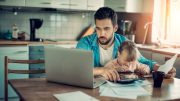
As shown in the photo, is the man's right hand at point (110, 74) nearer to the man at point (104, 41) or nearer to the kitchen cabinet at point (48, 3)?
the man at point (104, 41)

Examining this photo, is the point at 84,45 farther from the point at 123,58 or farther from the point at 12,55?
the point at 12,55

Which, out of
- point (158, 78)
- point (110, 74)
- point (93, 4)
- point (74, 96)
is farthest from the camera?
point (93, 4)

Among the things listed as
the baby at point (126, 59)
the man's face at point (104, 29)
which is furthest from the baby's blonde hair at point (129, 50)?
the man's face at point (104, 29)

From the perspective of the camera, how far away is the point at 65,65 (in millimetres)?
1704

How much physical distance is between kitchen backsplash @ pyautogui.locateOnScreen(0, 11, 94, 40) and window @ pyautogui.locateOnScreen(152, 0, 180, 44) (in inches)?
40.8

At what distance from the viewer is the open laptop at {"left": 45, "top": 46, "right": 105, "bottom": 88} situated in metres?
1.63

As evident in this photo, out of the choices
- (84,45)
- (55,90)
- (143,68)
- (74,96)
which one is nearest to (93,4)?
(84,45)

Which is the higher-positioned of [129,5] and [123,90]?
[129,5]

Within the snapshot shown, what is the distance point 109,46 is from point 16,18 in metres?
2.26

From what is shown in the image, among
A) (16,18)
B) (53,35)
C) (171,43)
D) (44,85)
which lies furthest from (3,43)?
(171,43)

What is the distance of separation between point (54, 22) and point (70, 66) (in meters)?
2.82

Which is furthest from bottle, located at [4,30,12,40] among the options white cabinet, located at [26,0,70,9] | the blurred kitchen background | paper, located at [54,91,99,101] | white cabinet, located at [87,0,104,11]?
paper, located at [54,91,99,101]

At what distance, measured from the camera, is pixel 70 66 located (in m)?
1.68

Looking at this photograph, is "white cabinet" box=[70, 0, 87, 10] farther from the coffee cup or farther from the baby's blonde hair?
the coffee cup
